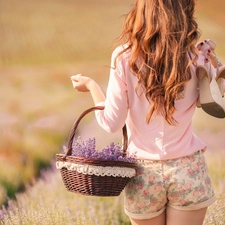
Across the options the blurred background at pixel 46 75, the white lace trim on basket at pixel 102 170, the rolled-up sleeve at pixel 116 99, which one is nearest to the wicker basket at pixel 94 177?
the white lace trim on basket at pixel 102 170

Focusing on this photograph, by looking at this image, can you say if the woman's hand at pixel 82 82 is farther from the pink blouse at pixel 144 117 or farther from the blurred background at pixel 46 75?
the blurred background at pixel 46 75

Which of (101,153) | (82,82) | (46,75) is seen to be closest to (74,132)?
(101,153)

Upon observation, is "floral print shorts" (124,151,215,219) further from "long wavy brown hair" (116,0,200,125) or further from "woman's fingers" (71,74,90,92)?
"woman's fingers" (71,74,90,92)

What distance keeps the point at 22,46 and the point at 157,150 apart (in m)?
1.99

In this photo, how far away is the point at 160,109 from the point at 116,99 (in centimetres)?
15

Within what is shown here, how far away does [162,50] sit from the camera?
6.85 ft

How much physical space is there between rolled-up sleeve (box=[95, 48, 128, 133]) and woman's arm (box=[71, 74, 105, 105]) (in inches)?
4.7

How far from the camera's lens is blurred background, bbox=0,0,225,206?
12.5 feet

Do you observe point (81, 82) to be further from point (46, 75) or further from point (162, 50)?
point (46, 75)

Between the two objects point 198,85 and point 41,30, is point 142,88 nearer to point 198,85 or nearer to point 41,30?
point 198,85

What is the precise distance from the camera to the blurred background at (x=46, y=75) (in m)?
3.82

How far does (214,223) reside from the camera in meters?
3.67

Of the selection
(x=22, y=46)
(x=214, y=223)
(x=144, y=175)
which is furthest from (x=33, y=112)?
(x=144, y=175)

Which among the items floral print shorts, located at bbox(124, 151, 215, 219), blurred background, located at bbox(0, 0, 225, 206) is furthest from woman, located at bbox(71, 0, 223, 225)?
blurred background, located at bbox(0, 0, 225, 206)
